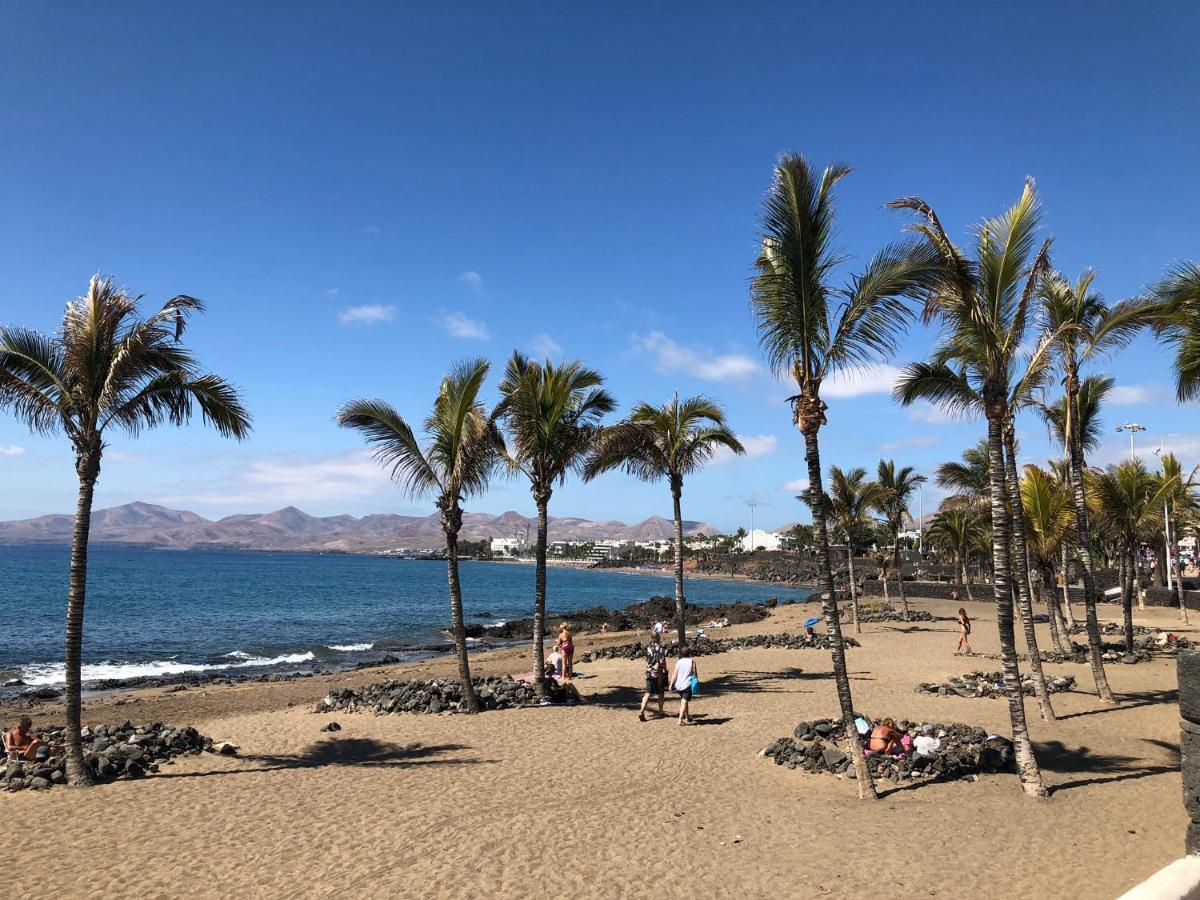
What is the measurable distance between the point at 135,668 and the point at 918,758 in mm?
31356

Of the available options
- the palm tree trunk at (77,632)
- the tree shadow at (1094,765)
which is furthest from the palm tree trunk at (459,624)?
the tree shadow at (1094,765)

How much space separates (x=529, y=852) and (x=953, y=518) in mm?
43069

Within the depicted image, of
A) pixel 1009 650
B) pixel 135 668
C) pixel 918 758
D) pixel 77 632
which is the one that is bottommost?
pixel 135 668

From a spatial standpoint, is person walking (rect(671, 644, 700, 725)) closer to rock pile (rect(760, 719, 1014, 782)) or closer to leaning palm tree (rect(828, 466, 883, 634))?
rock pile (rect(760, 719, 1014, 782))

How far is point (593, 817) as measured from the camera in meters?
8.45

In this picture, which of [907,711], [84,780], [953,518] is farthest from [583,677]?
[953,518]

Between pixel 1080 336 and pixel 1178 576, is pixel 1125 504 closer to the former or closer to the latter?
pixel 1080 336

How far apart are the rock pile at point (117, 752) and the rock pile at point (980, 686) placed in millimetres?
14369

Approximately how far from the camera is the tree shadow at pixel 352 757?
10805 millimetres

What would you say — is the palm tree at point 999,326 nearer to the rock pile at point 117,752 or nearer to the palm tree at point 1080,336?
the palm tree at point 1080,336

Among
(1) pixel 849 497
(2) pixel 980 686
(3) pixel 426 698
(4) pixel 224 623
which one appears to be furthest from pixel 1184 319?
(4) pixel 224 623

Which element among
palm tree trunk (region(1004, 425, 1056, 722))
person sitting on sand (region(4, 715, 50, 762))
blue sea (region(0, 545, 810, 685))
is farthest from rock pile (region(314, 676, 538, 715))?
blue sea (region(0, 545, 810, 685))

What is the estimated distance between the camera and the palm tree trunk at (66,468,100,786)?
9.56m

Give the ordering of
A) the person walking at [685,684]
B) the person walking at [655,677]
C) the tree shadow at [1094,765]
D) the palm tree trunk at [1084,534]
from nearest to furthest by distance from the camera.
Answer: the tree shadow at [1094,765] → the person walking at [685,684] → the person walking at [655,677] → the palm tree trunk at [1084,534]
